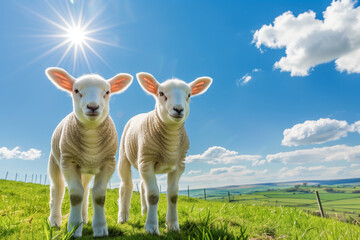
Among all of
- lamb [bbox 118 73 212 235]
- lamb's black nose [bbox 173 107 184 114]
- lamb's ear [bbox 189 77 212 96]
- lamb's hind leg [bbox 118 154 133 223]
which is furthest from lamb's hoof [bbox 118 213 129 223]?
lamb's ear [bbox 189 77 212 96]

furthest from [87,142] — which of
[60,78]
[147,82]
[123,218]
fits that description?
[123,218]

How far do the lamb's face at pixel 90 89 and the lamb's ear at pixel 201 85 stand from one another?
4.02ft

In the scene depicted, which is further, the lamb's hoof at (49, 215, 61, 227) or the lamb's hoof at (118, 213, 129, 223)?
the lamb's hoof at (118, 213, 129, 223)

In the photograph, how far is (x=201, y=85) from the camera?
4.93 metres

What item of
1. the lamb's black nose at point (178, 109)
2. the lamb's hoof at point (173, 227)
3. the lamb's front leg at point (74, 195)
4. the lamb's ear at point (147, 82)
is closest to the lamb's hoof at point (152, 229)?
the lamb's hoof at point (173, 227)

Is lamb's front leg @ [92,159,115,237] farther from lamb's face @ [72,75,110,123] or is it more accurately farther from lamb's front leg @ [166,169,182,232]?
lamb's front leg @ [166,169,182,232]

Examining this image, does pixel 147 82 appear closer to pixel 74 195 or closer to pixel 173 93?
pixel 173 93

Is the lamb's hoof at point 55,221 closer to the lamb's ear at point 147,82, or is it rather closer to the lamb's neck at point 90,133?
the lamb's neck at point 90,133

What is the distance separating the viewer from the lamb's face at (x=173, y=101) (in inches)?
157

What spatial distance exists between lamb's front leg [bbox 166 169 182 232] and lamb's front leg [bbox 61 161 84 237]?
1.45 m

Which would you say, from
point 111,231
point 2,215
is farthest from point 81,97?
point 2,215

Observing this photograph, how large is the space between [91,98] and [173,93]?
51.0 inches

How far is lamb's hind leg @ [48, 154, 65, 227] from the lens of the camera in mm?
4802

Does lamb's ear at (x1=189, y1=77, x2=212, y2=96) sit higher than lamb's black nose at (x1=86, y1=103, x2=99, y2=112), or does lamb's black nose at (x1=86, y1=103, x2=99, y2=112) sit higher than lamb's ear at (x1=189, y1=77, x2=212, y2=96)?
lamb's ear at (x1=189, y1=77, x2=212, y2=96)
